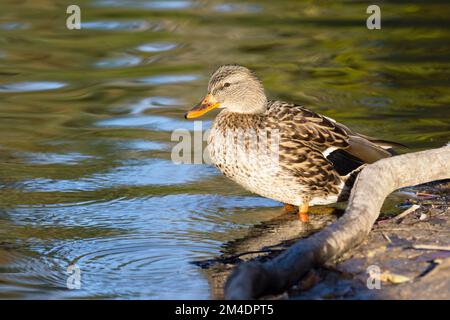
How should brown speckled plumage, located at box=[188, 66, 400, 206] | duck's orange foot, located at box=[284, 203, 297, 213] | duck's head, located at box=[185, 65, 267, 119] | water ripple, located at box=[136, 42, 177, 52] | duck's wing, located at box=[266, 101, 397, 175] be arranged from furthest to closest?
water ripple, located at box=[136, 42, 177, 52], duck's orange foot, located at box=[284, 203, 297, 213], duck's head, located at box=[185, 65, 267, 119], duck's wing, located at box=[266, 101, 397, 175], brown speckled plumage, located at box=[188, 66, 400, 206]

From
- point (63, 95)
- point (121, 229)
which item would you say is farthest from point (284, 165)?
point (63, 95)

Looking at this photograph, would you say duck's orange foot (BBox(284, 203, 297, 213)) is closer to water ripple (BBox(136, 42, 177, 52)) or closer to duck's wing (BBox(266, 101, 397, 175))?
duck's wing (BBox(266, 101, 397, 175))

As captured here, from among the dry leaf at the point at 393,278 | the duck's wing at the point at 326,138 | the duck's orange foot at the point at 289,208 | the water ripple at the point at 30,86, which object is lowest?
the duck's orange foot at the point at 289,208

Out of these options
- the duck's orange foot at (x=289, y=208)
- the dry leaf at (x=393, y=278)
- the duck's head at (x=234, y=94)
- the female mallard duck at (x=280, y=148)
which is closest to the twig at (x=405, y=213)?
the female mallard duck at (x=280, y=148)

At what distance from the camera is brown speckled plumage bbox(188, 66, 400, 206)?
7.11 meters

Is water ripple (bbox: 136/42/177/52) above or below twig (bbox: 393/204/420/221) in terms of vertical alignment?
above

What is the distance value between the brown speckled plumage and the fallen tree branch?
0.92 meters

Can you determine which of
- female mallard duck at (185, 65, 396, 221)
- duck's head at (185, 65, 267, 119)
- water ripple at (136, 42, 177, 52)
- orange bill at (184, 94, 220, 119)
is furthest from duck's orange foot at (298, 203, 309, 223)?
water ripple at (136, 42, 177, 52)

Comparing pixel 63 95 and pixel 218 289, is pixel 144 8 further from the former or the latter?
pixel 218 289

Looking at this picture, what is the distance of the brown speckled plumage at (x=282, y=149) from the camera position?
7109mm

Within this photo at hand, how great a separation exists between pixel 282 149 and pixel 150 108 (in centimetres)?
388

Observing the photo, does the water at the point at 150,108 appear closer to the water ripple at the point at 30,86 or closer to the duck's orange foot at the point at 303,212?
the water ripple at the point at 30,86

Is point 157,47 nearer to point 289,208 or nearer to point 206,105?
point 206,105
